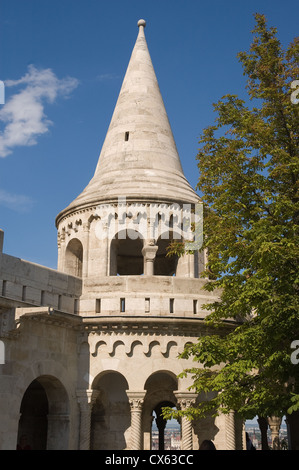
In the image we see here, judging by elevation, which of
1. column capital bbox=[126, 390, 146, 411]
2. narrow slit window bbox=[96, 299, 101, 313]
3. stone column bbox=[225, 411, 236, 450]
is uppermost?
narrow slit window bbox=[96, 299, 101, 313]

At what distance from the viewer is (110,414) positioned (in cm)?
1525

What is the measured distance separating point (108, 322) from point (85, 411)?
224 centimetres

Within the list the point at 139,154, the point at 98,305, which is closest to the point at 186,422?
the point at 98,305

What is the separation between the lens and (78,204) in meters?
17.6

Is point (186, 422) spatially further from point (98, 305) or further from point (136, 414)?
point (98, 305)

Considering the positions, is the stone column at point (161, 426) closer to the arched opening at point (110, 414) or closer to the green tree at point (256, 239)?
the arched opening at point (110, 414)

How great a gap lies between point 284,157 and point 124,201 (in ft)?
20.4

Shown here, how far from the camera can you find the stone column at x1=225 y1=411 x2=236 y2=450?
14.4 meters

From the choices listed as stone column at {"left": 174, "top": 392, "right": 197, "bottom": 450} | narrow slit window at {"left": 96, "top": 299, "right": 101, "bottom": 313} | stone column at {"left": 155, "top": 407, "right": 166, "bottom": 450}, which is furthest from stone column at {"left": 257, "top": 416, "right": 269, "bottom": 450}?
narrow slit window at {"left": 96, "top": 299, "right": 101, "bottom": 313}

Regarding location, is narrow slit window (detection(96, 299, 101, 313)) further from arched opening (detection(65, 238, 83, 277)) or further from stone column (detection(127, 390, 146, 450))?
arched opening (detection(65, 238, 83, 277))

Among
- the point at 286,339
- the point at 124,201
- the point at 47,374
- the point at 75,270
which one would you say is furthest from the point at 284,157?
the point at 75,270

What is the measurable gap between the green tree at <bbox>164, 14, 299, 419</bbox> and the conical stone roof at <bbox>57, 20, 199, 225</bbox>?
3.73 metres

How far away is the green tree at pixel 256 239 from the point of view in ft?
34.2
